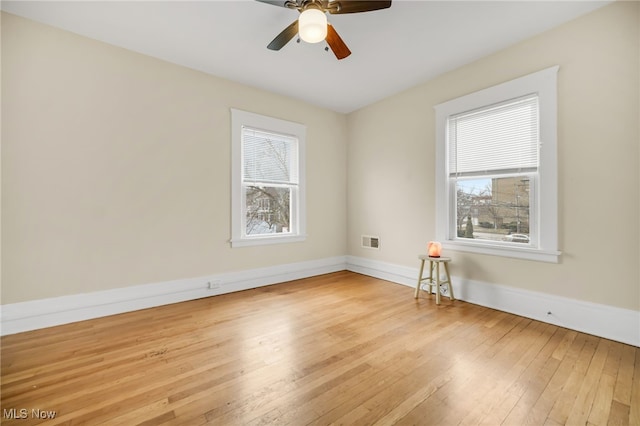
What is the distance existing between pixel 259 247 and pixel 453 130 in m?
3.07

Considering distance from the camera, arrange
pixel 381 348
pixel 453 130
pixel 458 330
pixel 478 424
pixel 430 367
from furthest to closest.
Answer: pixel 453 130
pixel 458 330
pixel 381 348
pixel 430 367
pixel 478 424

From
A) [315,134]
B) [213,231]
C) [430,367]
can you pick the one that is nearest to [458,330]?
[430,367]

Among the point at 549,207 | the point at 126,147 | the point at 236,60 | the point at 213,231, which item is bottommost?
the point at 213,231

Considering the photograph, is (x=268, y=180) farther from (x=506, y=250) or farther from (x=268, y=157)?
(x=506, y=250)

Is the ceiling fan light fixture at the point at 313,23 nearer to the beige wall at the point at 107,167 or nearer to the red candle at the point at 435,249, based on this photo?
the beige wall at the point at 107,167

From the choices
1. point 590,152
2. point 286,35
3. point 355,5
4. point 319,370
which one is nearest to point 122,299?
point 319,370

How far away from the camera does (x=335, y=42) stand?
7.63 ft

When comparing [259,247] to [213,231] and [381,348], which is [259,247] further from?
[381,348]

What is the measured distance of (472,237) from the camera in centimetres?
342

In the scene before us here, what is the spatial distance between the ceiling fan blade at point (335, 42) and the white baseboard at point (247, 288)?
2892 mm

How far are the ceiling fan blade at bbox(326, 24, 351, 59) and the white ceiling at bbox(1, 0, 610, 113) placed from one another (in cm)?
33

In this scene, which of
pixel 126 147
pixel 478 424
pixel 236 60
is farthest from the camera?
pixel 236 60

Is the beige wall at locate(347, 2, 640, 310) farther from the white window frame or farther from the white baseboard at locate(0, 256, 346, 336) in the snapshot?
the white baseboard at locate(0, 256, 346, 336)

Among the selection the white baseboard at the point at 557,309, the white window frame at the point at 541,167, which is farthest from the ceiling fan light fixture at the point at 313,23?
the white baseboard at the point at 557,309
